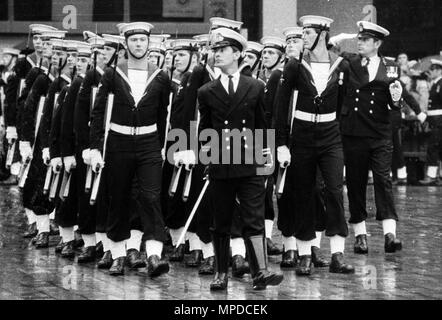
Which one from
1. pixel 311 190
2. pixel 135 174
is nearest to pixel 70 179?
pixel 135 174

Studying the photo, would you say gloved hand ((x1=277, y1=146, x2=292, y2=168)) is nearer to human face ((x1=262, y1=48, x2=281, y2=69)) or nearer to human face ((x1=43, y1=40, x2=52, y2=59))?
human face ((x1=262, y1=48, x2=281, y2=69))

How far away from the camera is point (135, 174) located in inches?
491

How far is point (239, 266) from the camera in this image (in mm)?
12219

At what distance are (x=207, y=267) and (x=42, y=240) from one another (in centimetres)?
276

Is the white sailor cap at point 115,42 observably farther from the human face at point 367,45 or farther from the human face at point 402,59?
the human face at point 402,59

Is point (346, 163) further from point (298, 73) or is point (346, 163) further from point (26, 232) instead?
point (26, 232)

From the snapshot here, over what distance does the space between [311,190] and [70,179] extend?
9.05 feet

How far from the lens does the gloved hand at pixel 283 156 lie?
12188 millimetres

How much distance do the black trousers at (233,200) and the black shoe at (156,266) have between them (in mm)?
809

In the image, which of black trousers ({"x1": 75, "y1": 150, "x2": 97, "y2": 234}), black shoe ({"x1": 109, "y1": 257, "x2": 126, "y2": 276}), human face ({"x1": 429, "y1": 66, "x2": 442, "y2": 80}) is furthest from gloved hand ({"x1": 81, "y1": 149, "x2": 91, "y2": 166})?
human face ({"x1": 429, "y1": 66, "x2": 442, "y2": 80})

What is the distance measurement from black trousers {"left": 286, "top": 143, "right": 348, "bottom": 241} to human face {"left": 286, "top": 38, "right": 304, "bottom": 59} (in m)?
1.23

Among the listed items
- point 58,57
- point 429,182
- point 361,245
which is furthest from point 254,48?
point 429,182

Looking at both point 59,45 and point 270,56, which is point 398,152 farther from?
point 59,45

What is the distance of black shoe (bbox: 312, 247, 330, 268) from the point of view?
503 inches
